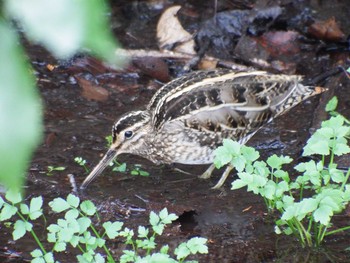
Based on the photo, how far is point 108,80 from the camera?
5926 millimetres

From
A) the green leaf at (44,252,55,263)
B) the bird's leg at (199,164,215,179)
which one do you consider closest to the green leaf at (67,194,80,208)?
the green leaf at (44,252,55,263)

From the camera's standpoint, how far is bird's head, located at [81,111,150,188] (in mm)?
4836

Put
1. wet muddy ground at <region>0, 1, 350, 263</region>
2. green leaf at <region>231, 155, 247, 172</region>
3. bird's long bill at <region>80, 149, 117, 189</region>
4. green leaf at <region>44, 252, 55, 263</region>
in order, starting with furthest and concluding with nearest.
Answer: bird's long bill at <region>80, 149, 117, 189</region>
wet muddy ground at <region>0, 1, 350, 263</region>
green leaf at <region>231, 155, 247, 172</region>
green leaf at <region>44, 252, 55, 263</region>

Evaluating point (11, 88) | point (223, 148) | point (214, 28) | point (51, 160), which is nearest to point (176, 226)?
point (223, 148)

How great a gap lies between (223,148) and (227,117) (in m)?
1.12

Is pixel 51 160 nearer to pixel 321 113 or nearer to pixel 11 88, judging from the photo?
pixel 321 113

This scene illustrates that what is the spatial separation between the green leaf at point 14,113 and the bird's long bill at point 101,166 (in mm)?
4022

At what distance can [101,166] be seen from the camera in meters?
4.69

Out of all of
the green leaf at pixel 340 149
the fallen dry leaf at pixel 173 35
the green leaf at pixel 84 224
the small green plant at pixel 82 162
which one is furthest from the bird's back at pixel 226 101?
the green leaf at pixel 84 224

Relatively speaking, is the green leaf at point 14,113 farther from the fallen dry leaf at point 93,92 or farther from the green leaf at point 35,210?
the fallen dry leaf at point 93,92

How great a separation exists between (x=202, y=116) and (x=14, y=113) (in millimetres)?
4045

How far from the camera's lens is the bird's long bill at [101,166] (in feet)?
15.2

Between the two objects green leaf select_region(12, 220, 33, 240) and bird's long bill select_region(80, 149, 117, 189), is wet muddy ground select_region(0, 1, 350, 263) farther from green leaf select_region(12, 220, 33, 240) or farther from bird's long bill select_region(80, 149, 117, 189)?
green leaf select_region(12, 220, 33, 240)

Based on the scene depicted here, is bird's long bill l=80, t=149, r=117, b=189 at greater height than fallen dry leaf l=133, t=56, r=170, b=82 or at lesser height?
lesser
